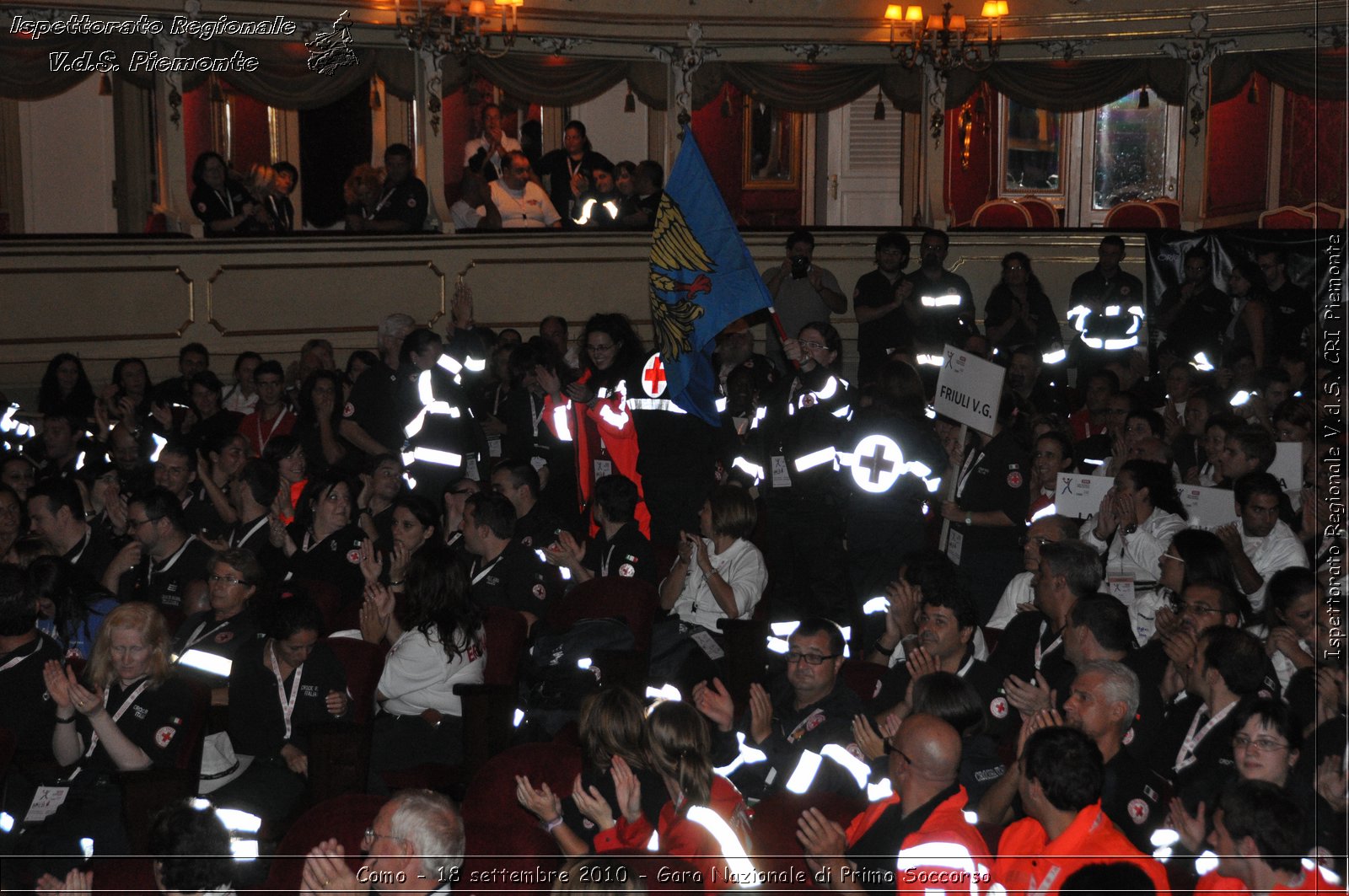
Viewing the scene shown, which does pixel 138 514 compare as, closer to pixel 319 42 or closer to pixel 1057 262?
pixel 319 42

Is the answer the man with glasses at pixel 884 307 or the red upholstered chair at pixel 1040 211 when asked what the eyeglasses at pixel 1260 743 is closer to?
the man with glasses at pixel 884 307

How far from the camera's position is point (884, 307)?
41.1 ft

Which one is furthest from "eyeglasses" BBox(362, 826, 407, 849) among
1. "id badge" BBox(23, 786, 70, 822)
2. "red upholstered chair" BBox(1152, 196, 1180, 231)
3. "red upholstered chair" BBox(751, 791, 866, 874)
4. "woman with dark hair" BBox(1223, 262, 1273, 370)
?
"red upholstered chair" BBox(1152, 196, 1180, 231)

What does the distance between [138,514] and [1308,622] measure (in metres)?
4.94

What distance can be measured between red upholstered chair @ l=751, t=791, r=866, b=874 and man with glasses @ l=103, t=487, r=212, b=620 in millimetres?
3312

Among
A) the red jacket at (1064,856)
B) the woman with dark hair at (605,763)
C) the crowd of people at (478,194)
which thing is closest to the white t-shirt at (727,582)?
the woman with dark hair at (605,763)

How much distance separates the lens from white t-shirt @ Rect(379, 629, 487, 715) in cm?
546

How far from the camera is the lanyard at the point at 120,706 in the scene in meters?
4.94

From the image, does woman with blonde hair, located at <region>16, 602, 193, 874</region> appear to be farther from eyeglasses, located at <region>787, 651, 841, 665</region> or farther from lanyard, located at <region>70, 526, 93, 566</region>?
eyeglasses, located at <region>787, 651, 841, 665</region>

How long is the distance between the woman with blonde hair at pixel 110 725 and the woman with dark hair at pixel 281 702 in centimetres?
27

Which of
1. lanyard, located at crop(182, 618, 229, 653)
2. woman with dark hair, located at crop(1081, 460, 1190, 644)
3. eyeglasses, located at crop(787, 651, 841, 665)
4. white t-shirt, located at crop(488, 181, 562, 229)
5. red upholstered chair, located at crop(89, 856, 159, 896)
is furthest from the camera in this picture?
white t-shirt, located at crop(488, 181, 562, 229)

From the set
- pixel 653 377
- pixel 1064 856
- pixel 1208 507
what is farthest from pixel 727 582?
pixel 1064 856

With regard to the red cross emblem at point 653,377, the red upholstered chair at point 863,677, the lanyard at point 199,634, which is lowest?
the red upholstered chair at point 863,677

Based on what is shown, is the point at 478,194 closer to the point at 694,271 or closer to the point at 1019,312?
the point at 1019,312
